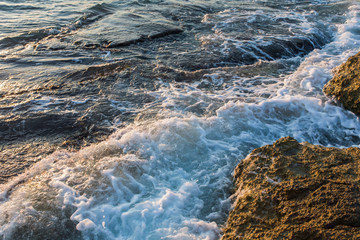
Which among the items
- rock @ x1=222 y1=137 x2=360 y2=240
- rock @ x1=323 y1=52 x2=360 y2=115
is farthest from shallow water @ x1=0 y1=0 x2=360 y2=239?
rock @ x1=222 y1=137 x2=360 y2=240

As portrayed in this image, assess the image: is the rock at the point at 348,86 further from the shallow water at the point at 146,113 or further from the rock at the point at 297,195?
the rock at the point at 297,195

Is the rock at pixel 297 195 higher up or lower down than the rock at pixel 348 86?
lower down

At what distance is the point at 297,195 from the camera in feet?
8.79

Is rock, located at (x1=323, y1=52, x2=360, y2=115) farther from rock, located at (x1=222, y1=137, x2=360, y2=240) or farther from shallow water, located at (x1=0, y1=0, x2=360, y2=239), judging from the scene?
rock, located at (x1=222, y1=137, x2=360, y2=240)

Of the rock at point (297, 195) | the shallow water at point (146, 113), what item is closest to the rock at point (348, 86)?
the shallow water at point (146, 113)

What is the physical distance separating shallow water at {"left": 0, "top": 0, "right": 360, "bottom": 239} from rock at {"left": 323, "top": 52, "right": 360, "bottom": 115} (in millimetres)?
193

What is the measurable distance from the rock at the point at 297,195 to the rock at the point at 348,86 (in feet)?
6.77

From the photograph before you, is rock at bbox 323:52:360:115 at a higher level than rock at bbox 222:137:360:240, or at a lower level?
higher

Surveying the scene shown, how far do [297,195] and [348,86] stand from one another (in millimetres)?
3157

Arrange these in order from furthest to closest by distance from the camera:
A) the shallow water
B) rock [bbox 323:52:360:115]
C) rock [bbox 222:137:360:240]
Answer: rock [bbox 323:52:360:115] → the shallow water → rock [bbox 222:137:360:240]

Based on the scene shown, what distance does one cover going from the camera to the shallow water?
314 centimetres

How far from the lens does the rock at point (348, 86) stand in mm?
4773

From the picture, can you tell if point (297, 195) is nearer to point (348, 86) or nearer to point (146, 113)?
point (146, 113)

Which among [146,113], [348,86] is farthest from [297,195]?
[348,86]
